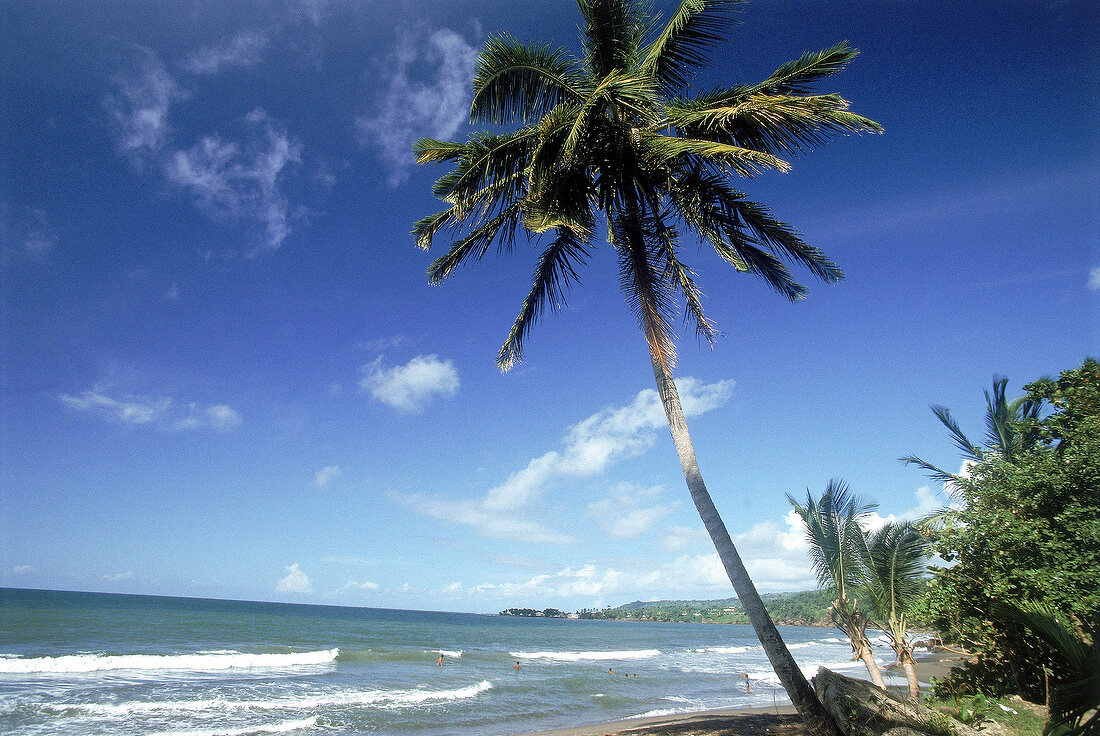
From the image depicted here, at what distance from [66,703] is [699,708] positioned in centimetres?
1847

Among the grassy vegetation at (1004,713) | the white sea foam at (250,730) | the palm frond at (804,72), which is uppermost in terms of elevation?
the palm frond at (804,72)

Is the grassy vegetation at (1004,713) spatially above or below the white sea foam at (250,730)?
above

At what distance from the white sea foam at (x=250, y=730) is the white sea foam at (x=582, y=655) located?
905 inches

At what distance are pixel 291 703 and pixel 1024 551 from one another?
18.5 m

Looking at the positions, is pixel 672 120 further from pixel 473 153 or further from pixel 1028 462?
pixel 1028 462

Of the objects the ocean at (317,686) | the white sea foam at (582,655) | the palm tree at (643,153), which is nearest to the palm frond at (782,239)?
the palm tree at (643,153)

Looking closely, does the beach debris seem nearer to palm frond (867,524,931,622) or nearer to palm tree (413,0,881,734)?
palm tree (413,0,881,734)

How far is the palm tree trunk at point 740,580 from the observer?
5.92 metres

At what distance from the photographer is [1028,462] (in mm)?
7535

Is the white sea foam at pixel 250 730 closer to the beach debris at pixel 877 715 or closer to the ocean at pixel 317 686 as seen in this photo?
the ocean at pixel 317 686

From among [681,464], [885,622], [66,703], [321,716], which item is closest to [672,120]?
[681,464]

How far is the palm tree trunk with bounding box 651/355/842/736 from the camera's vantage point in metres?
5.92

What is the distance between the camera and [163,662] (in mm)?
23422

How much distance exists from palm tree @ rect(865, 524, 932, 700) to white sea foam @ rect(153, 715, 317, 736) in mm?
14478
